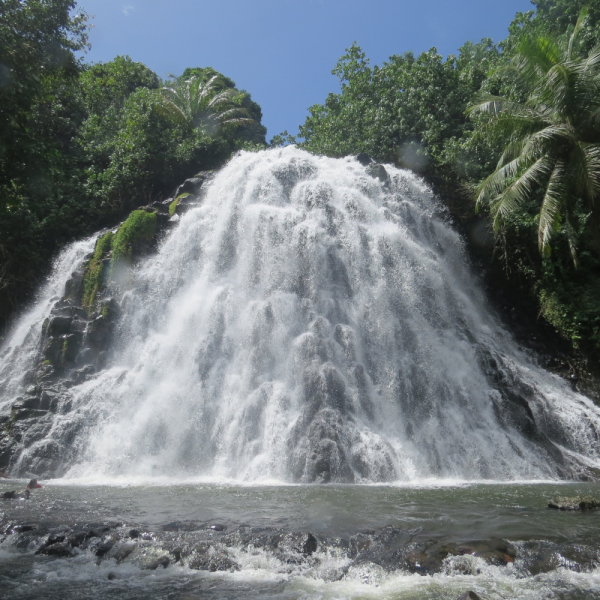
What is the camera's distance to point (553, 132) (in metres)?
12.4

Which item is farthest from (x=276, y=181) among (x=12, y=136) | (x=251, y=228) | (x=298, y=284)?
(x=12, y=136)

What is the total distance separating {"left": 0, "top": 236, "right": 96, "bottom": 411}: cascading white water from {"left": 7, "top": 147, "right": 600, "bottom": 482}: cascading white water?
8.78 feet

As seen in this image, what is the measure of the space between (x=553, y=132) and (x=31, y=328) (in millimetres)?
16940

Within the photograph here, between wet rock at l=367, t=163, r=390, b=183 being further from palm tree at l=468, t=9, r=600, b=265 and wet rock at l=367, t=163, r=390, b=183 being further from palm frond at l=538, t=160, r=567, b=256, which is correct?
palm frond at l=538, t=160, r=567, b=256

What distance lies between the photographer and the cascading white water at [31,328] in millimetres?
15438

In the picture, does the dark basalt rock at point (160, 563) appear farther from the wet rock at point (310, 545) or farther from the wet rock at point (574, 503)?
the wet rock at point (574, 503)

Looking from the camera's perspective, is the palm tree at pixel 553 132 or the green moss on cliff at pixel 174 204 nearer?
the palm tree at pixel 553 132

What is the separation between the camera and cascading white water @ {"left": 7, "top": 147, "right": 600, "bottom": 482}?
1116cm

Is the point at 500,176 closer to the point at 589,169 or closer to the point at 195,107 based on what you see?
the point at 589,169

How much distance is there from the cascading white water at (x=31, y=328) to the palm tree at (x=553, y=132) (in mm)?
15090

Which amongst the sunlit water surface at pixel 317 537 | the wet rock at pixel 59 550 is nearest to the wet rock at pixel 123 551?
the sunlit water surface at pixel 317 537

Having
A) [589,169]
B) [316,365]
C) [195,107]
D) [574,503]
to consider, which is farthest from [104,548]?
[195,107]

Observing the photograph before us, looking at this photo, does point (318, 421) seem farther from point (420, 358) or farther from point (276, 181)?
point (276, 181)

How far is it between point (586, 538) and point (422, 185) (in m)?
17.0
